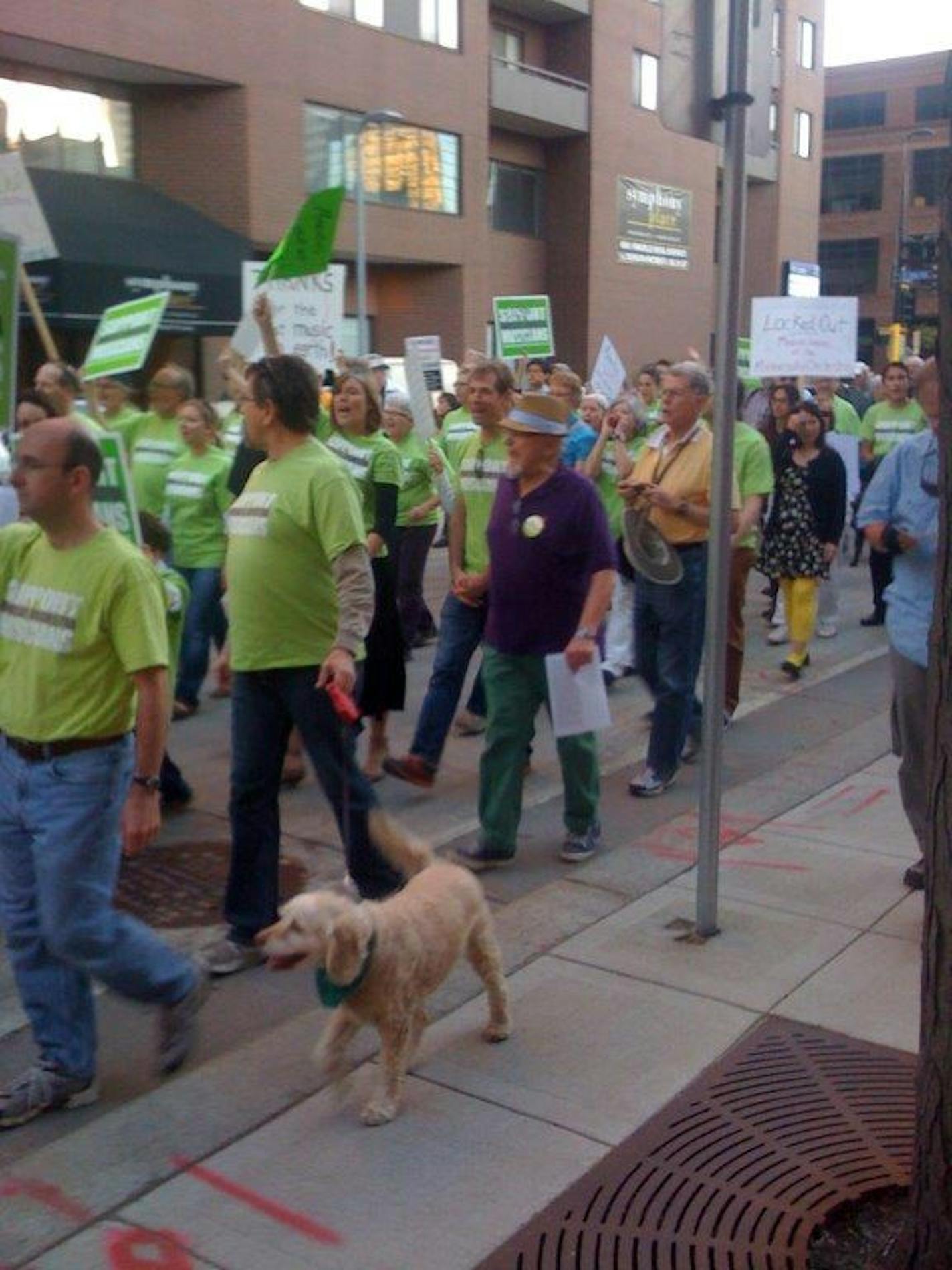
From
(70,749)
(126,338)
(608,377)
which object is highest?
(126,338)

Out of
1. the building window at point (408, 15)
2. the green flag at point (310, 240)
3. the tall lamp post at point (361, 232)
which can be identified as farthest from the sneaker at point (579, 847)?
the building window at point (408, 15)

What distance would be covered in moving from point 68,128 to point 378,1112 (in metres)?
21.7

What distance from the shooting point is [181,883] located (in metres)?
5.38

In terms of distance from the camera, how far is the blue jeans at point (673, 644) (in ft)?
21.3

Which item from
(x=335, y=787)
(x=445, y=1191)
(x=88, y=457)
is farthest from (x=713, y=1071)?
(x=88, y=457)

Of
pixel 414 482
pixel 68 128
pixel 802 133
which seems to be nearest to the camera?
pixel 414 482

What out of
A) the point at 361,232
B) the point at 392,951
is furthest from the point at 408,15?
the point at 392,951

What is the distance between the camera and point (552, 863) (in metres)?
5.59

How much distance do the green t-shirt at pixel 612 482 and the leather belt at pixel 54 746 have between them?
18.4 ft

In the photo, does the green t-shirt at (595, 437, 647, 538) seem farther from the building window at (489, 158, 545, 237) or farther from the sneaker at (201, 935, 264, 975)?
the building window at (489, 158, 545, 237)

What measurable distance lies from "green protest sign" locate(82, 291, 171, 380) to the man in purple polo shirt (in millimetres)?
2719

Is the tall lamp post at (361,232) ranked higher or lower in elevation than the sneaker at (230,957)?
higher

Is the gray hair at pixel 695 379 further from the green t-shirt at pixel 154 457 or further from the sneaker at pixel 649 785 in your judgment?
the green t-shirt at pixel 154 457

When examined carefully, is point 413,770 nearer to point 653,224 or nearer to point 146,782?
point 146,782
